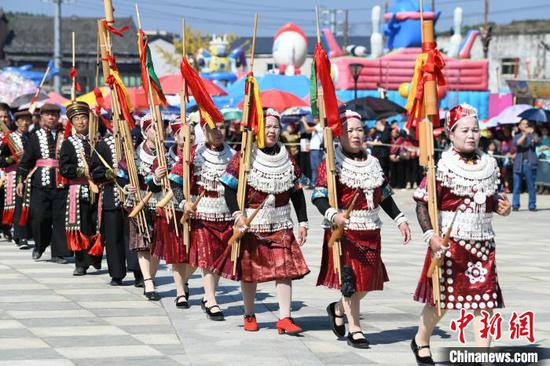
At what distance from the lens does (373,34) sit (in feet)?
147

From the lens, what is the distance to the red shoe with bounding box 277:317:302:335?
29.8 feet

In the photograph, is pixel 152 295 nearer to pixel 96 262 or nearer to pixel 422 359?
pixel 96 262

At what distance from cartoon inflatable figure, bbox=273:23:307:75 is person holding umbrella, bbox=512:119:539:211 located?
68.8ft

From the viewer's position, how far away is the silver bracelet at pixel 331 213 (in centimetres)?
862

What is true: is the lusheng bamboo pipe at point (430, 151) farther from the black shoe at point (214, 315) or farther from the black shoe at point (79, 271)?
the black shoe at point (79, 271)

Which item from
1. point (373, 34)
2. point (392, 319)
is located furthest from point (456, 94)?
point (392, 319)

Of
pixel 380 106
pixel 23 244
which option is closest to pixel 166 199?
pixel 23 244

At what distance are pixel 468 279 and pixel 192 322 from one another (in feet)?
9.13

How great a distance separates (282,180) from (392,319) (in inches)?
59.5

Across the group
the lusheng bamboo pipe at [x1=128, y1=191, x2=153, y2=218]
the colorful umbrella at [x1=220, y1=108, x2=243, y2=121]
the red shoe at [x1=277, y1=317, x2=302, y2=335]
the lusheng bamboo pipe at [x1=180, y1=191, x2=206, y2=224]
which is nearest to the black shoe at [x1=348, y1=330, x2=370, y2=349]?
the red shoe at [x1=277, y1=317, x2=302, y2=335]

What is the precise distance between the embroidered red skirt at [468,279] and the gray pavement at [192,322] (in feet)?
1.82

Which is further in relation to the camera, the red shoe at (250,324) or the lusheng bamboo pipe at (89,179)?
the lusheng bamboo pipe at (89,179)

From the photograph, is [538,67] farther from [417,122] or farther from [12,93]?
[417,122]

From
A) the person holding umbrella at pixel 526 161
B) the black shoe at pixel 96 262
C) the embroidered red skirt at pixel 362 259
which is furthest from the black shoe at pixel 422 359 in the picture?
the person holding umbrella at pixel 526 161
